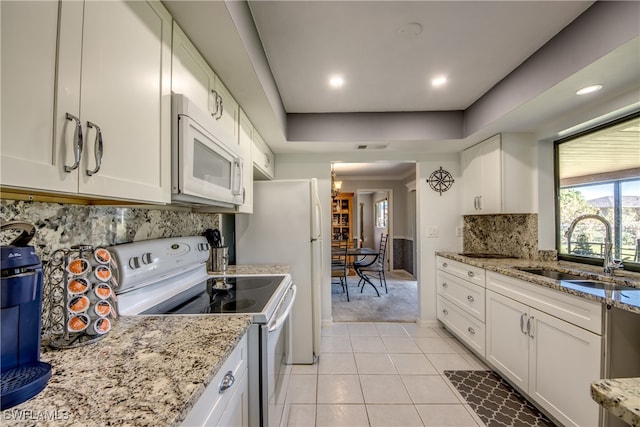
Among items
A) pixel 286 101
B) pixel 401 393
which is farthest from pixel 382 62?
pixel 401 393

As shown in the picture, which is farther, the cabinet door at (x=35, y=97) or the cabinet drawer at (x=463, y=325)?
the cabinet drawer at (x=463, y=325)

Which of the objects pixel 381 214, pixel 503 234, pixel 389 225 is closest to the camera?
pixel 503 234

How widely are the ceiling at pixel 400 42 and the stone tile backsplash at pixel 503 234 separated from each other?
1268 millimetres

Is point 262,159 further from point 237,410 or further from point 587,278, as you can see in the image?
point 587,278

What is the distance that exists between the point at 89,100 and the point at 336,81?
69.7 inches

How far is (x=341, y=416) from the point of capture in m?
1.74

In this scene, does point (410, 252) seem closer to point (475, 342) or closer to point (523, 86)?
point (475, 342)

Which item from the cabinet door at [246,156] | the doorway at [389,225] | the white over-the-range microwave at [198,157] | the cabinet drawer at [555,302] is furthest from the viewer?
the doorway at [389,225]

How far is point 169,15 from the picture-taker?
3.54 ft

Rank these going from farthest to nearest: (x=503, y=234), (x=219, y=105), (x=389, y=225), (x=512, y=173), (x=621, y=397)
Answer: (x=389, y=225) < (x=503, y=234) < (x=512, y=173) < (x=219, y=105) < (x=621, y=397)

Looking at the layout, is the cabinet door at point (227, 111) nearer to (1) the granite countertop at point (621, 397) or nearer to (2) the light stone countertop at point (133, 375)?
(2) the light stone countertop at point (133, 375)

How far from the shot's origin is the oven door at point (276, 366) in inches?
44.2

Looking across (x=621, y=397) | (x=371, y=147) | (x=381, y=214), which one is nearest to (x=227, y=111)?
(x=371, y=147)

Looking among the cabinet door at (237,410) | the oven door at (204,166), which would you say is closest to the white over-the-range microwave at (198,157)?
the oven door at (204,166)
